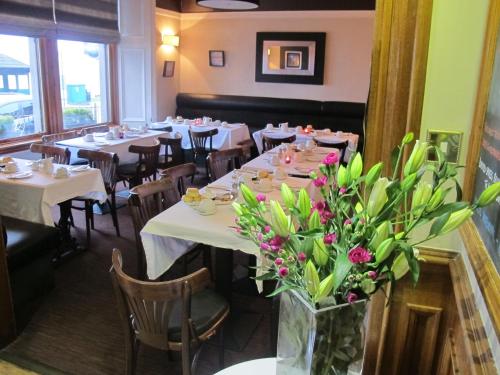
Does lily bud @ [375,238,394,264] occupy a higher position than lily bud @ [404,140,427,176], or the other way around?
lily bud @ [404,140,427,176]

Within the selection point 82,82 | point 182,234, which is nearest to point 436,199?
point 182,234

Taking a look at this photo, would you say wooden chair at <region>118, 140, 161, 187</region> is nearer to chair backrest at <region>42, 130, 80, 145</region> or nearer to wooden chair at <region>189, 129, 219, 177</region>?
chair backrest at <region>42, 130, 80, 145</region>

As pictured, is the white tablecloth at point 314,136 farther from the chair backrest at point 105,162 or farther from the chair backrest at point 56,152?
the chair backrest at point 56,152

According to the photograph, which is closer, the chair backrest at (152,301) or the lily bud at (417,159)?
the lily bud at (417,159)

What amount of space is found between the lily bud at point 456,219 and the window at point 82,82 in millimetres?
6523

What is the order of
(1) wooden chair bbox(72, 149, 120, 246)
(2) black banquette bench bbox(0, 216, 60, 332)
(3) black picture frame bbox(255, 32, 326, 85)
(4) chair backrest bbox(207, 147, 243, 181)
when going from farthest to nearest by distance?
(3) black picture frame bbox(255, 32, 326, 85), (1) wooden chair bbox(72, 149, 120, 246), (4) chair backrest bbox(207, 147, 243, 181), (2) black banquette bench bbox(0, 216, 60, 332)

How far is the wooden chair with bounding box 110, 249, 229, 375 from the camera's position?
5.88 ft

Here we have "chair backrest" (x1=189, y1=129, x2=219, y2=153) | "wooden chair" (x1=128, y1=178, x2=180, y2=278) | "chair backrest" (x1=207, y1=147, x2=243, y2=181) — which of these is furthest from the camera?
"chair backrest" (x1=189, y1=129, x2=219, y2=153)

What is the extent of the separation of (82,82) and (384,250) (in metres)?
6.86

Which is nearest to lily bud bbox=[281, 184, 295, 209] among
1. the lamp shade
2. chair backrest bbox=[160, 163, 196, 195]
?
chair backrest bbox=[160, 163, 196, 195]

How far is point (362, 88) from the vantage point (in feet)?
24.6

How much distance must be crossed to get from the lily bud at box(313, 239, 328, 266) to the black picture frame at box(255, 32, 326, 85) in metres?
7.04

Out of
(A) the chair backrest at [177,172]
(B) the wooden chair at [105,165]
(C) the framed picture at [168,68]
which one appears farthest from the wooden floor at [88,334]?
(C) the framed picture at [168,68]

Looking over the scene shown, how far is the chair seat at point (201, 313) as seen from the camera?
2092 millimetres
